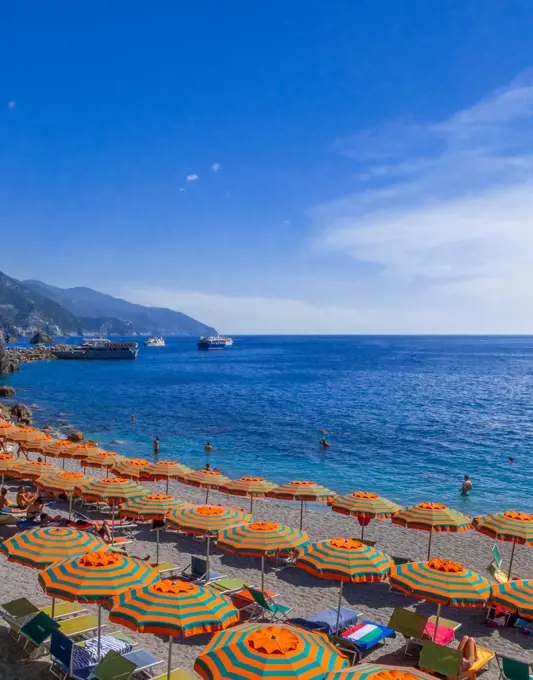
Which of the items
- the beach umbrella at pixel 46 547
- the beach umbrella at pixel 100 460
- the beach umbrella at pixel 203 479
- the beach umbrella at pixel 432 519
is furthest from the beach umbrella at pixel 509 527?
the beach umbrella at pixel 100 460

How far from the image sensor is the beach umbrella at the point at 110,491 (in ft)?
57.2

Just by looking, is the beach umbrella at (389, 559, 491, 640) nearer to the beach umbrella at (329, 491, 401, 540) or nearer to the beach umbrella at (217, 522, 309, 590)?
the beach umbrella at (217, 522, 309, 590)

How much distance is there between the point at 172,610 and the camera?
839 centimetres

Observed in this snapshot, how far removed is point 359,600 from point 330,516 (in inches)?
373

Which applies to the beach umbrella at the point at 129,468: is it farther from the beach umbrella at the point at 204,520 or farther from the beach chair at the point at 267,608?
the beach chair at the point at 267,608

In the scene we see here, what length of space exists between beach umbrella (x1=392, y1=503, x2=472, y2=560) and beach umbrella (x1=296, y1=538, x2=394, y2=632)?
410cm

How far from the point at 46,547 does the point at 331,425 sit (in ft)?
138

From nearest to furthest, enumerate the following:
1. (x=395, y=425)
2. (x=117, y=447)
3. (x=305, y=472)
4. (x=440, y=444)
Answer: (x=305, y=472) → (x=117, y=447) → (x=440, y=444) → (x=395, y=425)

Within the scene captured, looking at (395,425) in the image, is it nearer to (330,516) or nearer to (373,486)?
(373,486)

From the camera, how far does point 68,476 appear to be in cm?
1895

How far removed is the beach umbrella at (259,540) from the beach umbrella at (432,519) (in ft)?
14.1

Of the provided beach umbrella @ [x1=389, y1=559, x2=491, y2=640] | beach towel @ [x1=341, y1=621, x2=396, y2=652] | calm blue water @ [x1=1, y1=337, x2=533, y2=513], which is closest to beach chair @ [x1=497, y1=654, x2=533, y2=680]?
beach umbrella @ [x1=389, y1=559, x2=491, y2=640]

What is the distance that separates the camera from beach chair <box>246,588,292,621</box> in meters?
12.0

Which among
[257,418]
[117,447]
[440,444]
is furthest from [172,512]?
[257,418]
